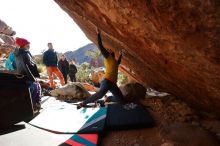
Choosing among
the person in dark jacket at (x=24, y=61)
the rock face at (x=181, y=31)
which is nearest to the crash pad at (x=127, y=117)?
the rock face at (x=181, y=31)

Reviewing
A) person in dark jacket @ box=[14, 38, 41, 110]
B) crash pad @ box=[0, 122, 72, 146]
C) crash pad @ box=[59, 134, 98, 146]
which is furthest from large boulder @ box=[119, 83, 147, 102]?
crash pad @ box=[0, 122, 72, 146]

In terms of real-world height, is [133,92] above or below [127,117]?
above

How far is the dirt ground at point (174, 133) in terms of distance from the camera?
460cm

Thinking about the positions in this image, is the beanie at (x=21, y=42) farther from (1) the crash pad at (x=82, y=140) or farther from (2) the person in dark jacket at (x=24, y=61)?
(1) the crash pad at (x=82, y=140)

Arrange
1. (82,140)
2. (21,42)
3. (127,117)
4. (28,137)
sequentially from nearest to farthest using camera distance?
(82,140) → (28,137) → (127,117) → (21,42)

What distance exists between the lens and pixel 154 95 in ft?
29.9

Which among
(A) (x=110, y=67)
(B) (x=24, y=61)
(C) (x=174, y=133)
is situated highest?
(B) (x=24, y=61)

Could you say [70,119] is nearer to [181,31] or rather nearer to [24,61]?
[24,61]

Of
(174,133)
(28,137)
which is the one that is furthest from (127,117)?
(28,137)

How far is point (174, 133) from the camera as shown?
488 centimetres

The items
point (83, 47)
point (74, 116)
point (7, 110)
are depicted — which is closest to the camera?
point (7, 110)

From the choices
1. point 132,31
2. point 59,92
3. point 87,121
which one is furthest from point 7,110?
point 59,92

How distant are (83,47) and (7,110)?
63219 mm

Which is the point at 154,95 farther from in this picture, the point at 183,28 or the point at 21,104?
the point at 183,28
